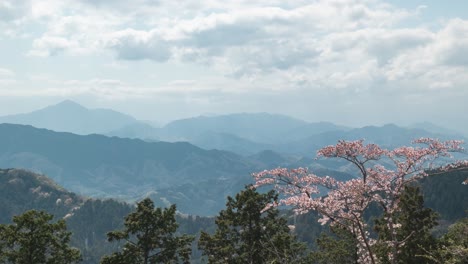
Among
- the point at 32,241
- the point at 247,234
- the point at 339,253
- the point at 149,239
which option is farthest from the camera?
the point at 339,253

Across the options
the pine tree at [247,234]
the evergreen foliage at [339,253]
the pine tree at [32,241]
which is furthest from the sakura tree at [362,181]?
the evergreen foliage at [339,253]

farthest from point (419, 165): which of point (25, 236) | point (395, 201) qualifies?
point (25, 236)

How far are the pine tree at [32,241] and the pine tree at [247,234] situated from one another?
14.7 m

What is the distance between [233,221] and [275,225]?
181 inches

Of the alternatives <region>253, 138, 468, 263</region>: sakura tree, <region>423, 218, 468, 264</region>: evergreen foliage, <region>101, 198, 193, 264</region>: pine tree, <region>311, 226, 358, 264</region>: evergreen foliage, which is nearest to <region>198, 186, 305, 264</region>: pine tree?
<region>101, 198, 193, 264</region>: pine tree

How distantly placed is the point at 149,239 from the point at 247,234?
10205 millimetres

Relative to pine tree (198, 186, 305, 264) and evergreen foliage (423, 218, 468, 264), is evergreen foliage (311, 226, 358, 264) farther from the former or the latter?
evergreen foliage (423, 218, 468, 264)

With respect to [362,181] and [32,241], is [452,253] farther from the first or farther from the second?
[32,241]

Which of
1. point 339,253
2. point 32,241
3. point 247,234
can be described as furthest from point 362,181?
point 339,253

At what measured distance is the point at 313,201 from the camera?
18.8m

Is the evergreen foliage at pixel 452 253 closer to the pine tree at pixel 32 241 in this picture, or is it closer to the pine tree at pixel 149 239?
the pine tree at pixel 149 239

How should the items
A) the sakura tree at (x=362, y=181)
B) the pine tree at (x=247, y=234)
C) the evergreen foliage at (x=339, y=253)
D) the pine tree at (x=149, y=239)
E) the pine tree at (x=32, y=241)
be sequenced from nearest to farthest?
the sakura tree at (x=362, y=181), the pine tree at (x=32, y=241), the pine tree at (x=149, y=239), the pine tree at (x=247, y=234), the evergreen foliage at (x=339, y=253)

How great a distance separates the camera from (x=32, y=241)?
36312mm

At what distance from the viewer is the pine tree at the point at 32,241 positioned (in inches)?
1419
